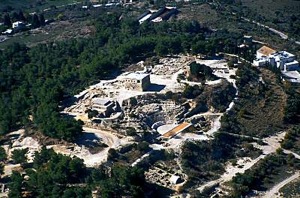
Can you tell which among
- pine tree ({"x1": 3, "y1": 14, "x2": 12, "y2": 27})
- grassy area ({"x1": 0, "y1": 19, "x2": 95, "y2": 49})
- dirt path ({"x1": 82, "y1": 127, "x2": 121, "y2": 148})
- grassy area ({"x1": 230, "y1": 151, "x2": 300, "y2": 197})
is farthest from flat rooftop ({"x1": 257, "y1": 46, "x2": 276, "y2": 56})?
pine tree ({"x1": 3, "y1": 14, "x2": 12, "y2": 27})

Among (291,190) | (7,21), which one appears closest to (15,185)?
(291,190)

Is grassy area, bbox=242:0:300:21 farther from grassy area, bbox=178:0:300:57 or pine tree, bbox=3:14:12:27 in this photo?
pine tree, bbox=3:14:12:27

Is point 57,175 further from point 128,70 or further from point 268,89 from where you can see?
point 268,89

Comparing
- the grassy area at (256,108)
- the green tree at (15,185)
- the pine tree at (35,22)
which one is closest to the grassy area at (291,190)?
the grassy area at (256,108)

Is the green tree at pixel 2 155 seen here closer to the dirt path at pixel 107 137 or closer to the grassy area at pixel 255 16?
the dirt path at pixel 107 137

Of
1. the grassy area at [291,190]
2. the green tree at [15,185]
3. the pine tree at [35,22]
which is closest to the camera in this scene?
the green tree at [15,185]

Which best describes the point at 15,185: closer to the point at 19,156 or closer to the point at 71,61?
the point at 19,156
